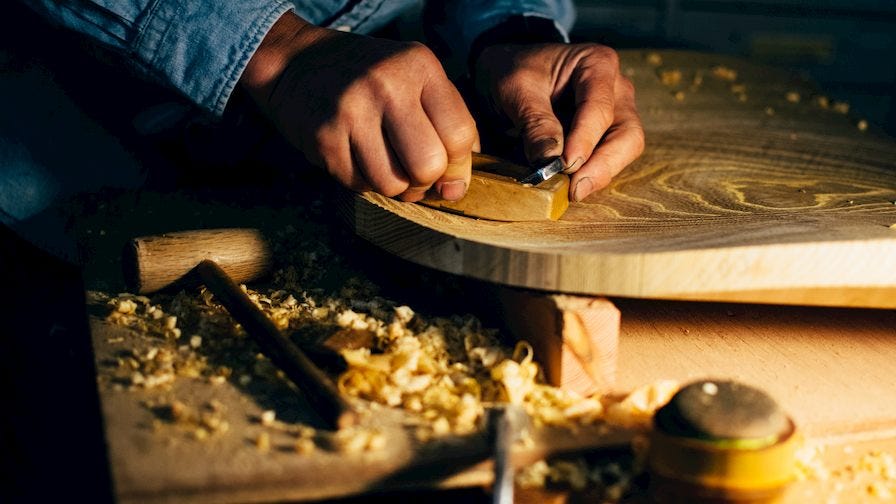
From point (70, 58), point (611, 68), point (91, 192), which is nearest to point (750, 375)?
point (611, 68)

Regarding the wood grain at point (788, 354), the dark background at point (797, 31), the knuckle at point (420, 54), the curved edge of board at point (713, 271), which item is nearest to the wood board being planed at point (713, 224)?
the curved edge of board at point (713, 271)

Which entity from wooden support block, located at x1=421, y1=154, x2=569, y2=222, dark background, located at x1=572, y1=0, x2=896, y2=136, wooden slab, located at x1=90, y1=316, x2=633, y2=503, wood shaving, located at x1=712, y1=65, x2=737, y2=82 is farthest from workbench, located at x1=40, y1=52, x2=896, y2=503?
dark background, located at x1=572, y1=0, x2=896, y2=136

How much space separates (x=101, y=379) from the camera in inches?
39.7

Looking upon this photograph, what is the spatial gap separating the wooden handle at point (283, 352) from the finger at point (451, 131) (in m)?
0.32

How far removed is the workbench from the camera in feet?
2.80

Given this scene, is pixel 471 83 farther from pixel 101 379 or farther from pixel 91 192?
pixel 101 379

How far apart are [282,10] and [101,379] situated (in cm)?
61

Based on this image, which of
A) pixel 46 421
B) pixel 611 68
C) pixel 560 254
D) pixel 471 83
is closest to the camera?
pixel 560 254

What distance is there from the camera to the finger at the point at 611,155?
133 centimetres

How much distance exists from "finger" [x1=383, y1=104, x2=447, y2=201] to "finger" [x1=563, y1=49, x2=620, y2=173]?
0.80 feet

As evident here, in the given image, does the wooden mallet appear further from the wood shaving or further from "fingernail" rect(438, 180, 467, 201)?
the wood shaving

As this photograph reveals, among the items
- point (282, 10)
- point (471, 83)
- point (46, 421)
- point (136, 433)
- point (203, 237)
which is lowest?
point (46, 421)

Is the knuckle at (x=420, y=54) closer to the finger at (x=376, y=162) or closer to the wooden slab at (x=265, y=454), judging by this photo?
the finger at (x=376, y=162)

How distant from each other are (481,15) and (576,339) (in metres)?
1.12
